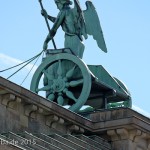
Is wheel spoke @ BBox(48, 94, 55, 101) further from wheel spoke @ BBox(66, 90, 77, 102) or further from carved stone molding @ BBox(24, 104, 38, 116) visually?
carved stone molding @ BBox(24, 104, 38, 116)

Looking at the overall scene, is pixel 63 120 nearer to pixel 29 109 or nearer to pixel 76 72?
pixel 29 109

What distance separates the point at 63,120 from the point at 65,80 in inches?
144

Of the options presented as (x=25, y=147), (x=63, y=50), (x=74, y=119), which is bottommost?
(x=25, y=147)

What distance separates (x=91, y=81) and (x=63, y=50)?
1.92 metres

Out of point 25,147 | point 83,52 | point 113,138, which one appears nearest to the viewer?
point 25,147

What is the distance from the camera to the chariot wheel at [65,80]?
187ft

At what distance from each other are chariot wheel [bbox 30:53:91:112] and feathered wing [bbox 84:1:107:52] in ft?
8.17

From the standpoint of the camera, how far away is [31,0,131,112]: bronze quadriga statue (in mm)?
57250

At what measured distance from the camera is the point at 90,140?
54.1 metres

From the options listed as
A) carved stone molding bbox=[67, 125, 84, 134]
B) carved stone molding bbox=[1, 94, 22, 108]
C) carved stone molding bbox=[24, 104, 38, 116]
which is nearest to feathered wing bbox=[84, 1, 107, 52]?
carved stone molding bbox=[67, 125, 84, 134]

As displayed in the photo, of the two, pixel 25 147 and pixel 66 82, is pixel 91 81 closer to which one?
pixel 66 82

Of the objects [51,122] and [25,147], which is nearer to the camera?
[25,147]

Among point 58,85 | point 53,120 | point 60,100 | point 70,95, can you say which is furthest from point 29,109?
point 58,85

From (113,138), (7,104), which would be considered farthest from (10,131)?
(113,138)
